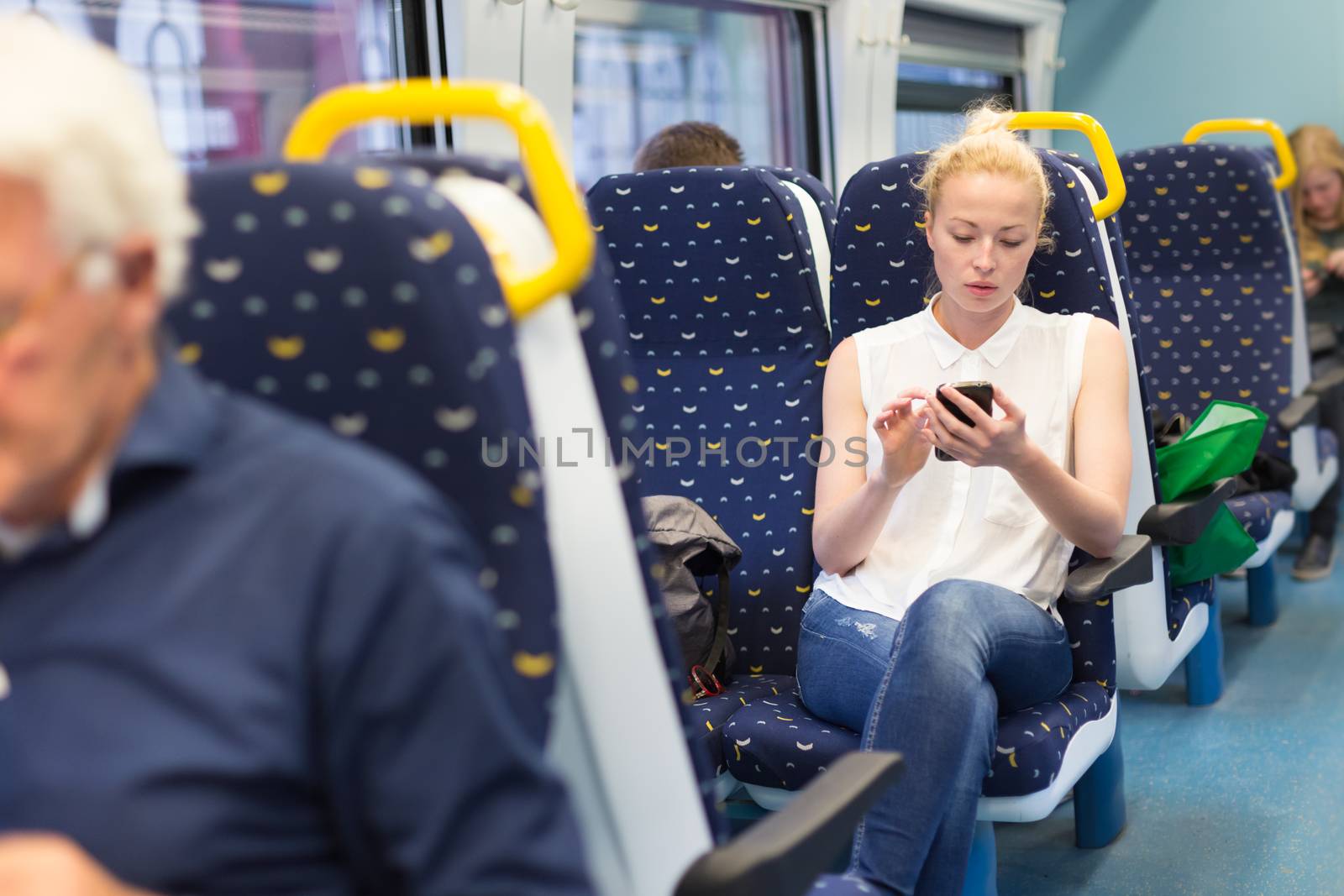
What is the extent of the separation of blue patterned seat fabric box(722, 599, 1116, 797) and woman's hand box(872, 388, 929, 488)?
38 cm

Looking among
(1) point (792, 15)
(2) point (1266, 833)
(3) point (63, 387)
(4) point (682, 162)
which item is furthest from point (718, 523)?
(1) point (792, 15)

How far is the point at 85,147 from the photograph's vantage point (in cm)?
75

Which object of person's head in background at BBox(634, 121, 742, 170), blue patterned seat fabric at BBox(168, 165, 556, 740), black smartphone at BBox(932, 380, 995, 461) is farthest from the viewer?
person's head in background at BBox(634, 121, 742, 170)

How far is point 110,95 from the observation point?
0.77 meters

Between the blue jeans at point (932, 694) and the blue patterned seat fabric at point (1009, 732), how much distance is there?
0.10 ft

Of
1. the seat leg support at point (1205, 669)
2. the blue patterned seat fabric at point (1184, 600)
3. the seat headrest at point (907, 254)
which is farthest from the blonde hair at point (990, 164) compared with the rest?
the seat leg support at point (1205, 669)

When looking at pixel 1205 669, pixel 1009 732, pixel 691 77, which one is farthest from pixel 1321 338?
pixel 1009 732

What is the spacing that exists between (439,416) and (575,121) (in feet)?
9.93

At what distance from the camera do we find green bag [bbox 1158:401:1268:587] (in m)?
2.37

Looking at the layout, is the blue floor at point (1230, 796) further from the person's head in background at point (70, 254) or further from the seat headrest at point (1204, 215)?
the person's head in background at point (70, 254)

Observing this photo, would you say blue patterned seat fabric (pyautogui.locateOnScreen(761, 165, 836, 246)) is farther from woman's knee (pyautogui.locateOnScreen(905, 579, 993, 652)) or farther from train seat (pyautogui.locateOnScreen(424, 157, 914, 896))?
train seat (pyautogui.locateOnScreen(424, 157, 914, 896))

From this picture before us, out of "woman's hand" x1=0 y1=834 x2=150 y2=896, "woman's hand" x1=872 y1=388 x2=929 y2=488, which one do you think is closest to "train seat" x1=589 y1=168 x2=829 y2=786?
"woman's hand" x1=872 y1=388 x2=929 y2=488

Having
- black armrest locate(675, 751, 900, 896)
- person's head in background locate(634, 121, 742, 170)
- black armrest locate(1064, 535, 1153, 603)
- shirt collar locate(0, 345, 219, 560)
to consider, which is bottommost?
black armrest locate(1064, 535, 1153, 603)

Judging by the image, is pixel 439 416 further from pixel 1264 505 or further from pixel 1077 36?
pixel 1077 36
